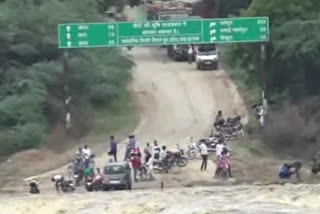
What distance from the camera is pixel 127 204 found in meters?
35.0

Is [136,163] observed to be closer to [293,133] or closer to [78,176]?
[78,176]

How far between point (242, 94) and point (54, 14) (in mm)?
10262

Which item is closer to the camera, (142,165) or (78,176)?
(78,176)

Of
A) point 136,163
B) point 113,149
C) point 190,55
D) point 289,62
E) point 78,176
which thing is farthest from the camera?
point 190,55

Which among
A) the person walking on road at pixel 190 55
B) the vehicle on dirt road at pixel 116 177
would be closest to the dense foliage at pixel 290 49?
the vehicle on dirt road at pixel 116 177

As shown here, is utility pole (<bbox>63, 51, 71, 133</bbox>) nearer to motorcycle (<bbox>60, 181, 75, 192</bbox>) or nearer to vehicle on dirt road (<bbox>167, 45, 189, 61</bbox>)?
motorcycle (<bbox>60, 181, 75, 192</bbox>)

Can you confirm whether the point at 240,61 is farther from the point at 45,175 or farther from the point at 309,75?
the point at 45,175

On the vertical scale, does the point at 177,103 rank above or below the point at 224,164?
above

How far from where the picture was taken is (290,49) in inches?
2148

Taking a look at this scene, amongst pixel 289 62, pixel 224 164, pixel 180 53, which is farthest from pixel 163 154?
pixel 180 53

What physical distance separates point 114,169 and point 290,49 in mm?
15308

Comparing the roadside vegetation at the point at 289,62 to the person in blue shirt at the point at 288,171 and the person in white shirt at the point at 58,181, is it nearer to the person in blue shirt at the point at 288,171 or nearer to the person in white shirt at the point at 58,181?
the person in blue shirt at the point at 288,171

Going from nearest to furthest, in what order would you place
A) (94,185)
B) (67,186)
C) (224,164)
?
(94,185), (67,186), (224,164)

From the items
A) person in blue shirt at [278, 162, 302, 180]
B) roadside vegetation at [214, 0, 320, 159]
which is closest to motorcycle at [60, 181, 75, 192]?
person in blue shirt at [278, 162, 302, 180]
